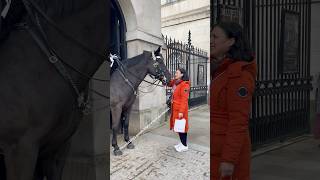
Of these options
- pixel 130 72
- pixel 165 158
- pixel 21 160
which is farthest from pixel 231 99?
pixel 21 160

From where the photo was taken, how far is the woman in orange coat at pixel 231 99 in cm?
240

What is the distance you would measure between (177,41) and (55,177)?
1.25 metres

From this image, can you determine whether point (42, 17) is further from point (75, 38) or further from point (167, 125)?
point (167, 125)

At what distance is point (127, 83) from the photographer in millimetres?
2602

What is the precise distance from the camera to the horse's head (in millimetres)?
2629

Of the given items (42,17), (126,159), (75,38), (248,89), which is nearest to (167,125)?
(126,159)

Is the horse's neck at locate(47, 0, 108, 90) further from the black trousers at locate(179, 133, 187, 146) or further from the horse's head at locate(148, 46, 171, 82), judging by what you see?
the black trousers at locate(179, 133, 187, 146)

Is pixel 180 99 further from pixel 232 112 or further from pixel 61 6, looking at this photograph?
pixel 61 6

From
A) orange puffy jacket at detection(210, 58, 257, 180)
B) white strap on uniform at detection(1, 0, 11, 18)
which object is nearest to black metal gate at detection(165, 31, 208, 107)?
orange puffy jacket at detection(210, 58, 257, 180)

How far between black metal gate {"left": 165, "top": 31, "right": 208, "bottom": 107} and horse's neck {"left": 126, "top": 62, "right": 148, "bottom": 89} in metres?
0.34

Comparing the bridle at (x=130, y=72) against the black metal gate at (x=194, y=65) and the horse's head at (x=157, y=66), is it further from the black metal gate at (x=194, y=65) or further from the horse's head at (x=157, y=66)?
the black metal gate at (x=194, y=65)

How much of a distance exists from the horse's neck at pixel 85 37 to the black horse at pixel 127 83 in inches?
10.9

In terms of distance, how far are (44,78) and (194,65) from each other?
1.30 meters

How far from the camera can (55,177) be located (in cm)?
249
